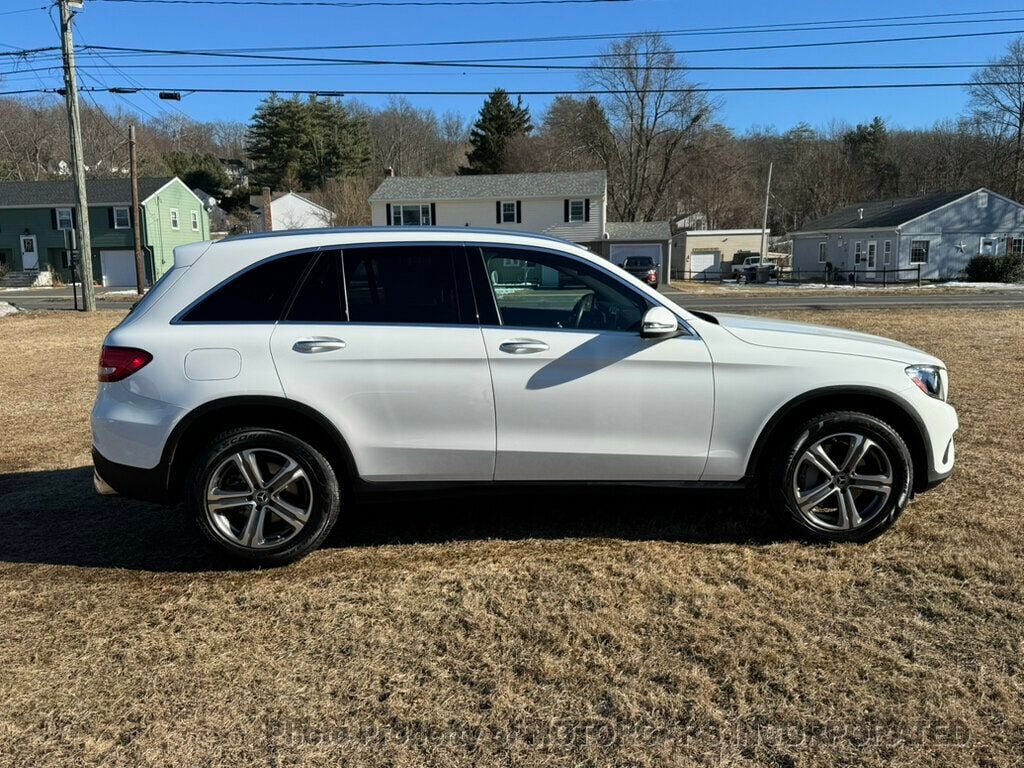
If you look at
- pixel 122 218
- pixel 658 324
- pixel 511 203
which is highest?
pixel 511 203

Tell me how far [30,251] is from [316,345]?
197 feet

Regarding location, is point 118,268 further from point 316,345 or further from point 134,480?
point 316,345

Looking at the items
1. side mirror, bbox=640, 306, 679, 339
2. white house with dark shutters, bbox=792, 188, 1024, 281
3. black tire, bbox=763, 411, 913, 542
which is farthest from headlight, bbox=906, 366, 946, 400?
white house with dark shutters, bbox=792, 188, 1024, 281

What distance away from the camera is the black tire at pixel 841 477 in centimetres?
403

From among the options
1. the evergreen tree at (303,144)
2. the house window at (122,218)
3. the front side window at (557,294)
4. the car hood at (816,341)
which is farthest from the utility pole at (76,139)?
the evergreen tree at (303,144)

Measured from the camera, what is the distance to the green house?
50.9 meters

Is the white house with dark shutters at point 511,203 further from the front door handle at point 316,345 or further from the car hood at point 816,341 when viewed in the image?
the front door handle at point 316,345

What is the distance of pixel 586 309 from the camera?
4082 millimetres

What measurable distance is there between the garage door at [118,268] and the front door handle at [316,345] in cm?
5464

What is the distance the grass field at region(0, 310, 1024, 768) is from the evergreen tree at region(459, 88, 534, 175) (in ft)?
221

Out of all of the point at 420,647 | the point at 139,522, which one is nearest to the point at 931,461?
the point at 420,647

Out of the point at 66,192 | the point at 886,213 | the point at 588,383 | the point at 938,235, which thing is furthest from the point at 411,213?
the point at 588,383

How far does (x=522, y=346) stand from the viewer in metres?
3.90

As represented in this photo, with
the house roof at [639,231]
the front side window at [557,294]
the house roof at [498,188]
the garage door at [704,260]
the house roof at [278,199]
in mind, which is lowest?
the front side window at [557,294]
